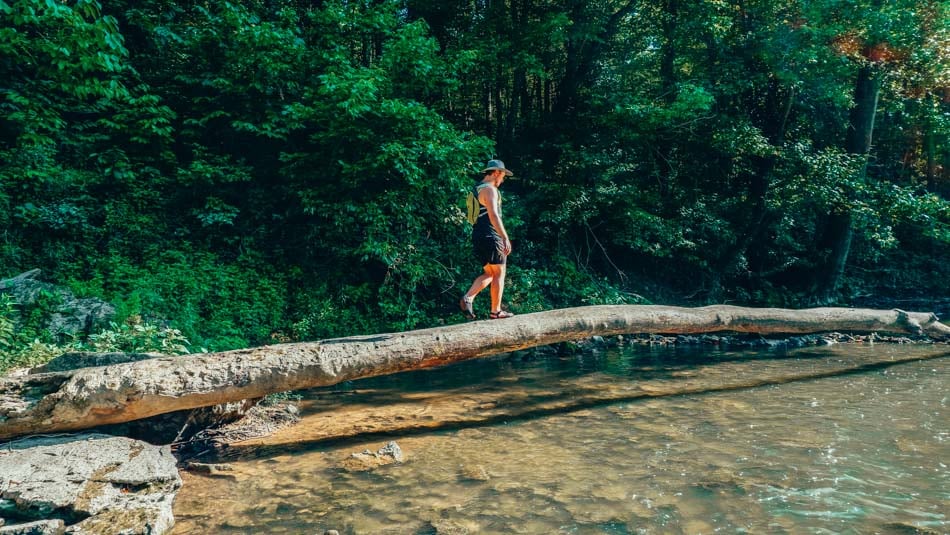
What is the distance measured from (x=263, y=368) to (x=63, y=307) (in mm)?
4641

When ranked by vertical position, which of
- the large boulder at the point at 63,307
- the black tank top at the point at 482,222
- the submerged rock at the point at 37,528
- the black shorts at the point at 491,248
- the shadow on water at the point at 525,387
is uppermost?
the black tank top at the point at 482,222

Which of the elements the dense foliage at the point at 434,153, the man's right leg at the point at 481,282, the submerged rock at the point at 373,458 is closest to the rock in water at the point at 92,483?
the submerged rock at the point at 373,458

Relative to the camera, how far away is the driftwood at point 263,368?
4395mm

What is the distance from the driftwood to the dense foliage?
2699 mm

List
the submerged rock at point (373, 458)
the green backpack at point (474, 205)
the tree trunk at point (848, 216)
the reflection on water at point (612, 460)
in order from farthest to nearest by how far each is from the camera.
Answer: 1. the tree trunk at point (848, 216)
2. the green backpack at point (474, 205)
3. the submerged rock at point (373, 458)
4. the reflection on water at point (612, 460)

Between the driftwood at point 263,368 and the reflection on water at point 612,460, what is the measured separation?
75 centimetres

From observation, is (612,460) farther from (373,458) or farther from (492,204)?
(492,204)

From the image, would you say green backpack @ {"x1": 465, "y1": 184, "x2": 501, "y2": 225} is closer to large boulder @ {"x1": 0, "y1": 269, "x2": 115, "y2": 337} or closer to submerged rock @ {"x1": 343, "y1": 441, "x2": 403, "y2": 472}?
submerged rock @ {"x1": 343, "y1": 441, "x2": 403, "y2": 472}

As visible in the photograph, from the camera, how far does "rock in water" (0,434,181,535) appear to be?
11.8ft

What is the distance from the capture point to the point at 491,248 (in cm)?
666

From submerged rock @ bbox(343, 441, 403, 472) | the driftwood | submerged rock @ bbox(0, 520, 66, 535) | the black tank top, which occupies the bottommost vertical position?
submerged rock @ bbox(343, 441, 403, 472)

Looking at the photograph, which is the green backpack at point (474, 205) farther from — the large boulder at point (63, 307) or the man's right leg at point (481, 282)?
the large boulder at point (63, 307)

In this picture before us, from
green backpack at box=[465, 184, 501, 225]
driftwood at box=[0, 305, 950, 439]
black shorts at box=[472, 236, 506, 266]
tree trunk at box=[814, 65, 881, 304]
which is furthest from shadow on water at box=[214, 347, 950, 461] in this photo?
tree trunk at box=[814, 65, 881, 304]

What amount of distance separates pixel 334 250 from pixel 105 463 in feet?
24.0
